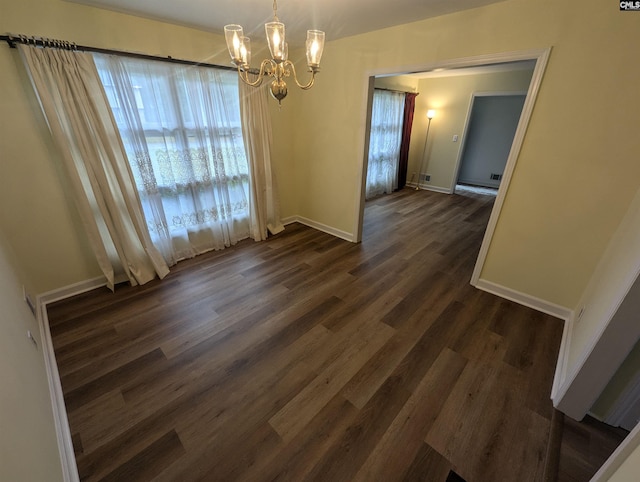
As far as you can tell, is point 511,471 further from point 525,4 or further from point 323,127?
point 323,127

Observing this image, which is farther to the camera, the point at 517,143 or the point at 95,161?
the point at 95,161

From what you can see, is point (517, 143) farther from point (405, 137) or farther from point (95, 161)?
point (405, 137)

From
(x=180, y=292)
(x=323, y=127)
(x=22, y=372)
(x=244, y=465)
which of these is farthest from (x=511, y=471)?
(x=323, y=127)

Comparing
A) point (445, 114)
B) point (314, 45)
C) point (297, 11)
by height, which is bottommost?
point (445, 114)

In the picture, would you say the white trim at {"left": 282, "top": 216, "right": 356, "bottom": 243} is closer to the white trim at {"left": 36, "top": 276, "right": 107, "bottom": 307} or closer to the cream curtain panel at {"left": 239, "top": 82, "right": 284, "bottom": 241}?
the cream curtain panel at {"left": 239, "top": 82, "right": 284, "bottom": 241}

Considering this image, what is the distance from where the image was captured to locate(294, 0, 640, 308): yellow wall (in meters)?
1.68

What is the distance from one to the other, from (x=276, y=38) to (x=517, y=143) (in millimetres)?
2013

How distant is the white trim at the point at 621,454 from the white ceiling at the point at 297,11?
265 cm

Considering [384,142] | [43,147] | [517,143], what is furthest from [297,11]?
[384,142]

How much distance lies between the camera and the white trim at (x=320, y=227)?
3.70m

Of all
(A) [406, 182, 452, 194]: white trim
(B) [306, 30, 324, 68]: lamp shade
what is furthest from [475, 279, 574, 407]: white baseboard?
(A) [406, 182, 452, 194]: white trim

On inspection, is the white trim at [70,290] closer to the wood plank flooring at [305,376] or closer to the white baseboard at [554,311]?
the wood plank flooring at [305,376]

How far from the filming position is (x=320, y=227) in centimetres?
404

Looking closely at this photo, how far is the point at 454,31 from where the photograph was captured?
2.17 m
